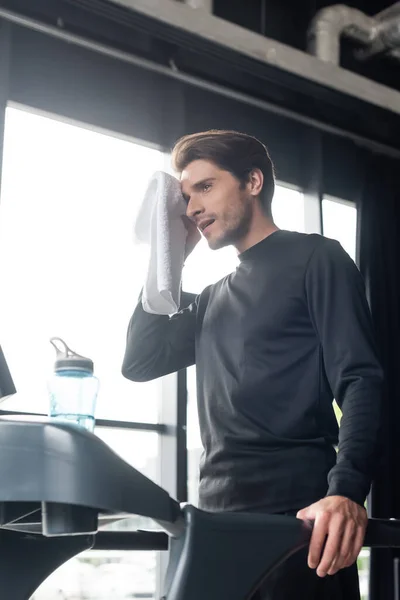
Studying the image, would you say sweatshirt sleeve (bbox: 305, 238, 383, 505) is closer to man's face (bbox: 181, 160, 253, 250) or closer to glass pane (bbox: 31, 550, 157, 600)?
man's face (bbox: 181, 160, 253, 250)

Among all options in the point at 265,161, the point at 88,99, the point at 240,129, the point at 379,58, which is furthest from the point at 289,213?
the point at 265,161

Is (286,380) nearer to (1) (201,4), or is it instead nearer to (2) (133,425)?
(2) (133,425)

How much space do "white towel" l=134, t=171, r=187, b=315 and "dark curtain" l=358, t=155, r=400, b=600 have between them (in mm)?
2214

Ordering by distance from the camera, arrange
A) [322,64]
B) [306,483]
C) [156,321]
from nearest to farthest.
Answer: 1. [306,483]
2. [156,321]
3. [322,64]

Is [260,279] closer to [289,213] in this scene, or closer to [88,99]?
[88,99]

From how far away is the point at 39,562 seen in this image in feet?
2.84

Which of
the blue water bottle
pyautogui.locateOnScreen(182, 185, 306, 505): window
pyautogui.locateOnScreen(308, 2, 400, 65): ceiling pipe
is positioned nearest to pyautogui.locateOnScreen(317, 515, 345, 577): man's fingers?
the blue water bottle

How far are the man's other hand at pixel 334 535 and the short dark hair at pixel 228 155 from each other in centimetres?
89

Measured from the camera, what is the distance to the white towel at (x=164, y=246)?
1701 mm

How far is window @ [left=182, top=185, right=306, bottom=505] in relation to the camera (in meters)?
3.43

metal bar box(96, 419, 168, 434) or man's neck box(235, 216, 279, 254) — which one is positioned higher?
man's neck box(235, 216, 279, 254)

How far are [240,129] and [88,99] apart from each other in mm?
790

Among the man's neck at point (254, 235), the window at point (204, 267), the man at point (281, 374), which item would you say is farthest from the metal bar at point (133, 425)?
the man's neck at point (254, 235)

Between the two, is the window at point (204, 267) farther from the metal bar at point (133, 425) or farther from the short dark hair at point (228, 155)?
the short dark hair at point (228, 155)
